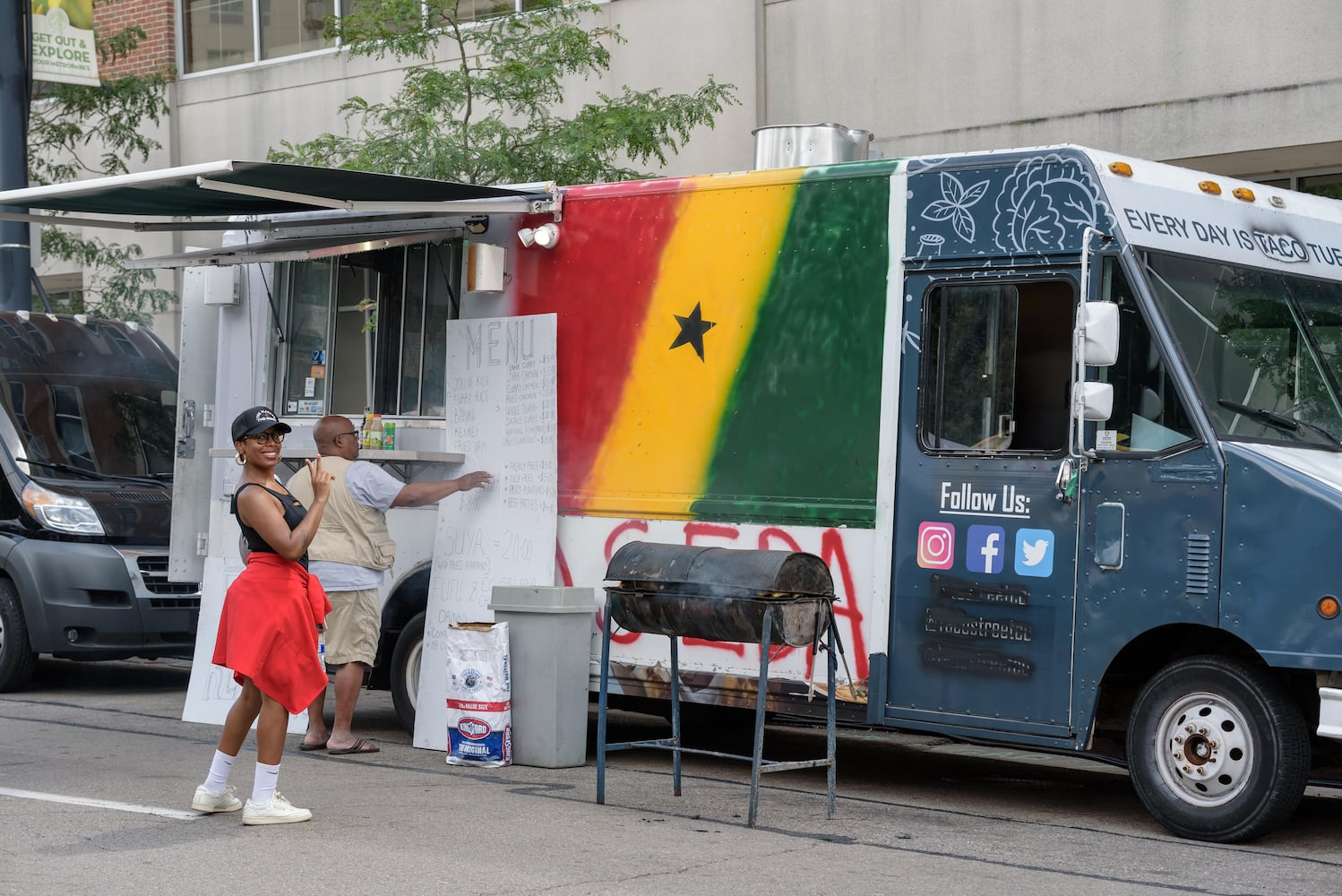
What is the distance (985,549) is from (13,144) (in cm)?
947

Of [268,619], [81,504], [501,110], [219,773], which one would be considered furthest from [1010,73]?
[219,773]

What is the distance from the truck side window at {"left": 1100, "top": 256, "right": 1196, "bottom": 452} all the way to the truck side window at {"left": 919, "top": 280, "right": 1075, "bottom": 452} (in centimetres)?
21

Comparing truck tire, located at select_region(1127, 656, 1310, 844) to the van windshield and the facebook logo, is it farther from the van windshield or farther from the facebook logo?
the van windshield

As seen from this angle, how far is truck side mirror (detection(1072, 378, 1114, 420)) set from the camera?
283 inches

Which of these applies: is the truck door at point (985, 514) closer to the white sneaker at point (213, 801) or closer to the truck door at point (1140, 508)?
the truck door at point (1140, 508)

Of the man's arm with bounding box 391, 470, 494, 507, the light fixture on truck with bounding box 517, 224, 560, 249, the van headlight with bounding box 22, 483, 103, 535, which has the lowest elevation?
the van headlight with bounding box 22, 483, 103, 535

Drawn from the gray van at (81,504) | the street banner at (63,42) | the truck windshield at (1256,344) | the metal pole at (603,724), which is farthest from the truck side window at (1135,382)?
the street banner at (63,42)

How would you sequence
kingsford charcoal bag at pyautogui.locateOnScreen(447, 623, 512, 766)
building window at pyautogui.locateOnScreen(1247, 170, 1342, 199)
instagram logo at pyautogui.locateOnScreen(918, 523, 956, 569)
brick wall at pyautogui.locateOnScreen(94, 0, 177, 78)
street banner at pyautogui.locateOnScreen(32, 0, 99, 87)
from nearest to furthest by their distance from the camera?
instagram logo at pyautogui.locateOnScreen(918, 523, 956, 569), kingsford charcoal bag at pyautogui.locateOnScreen(447, 623, 512, 766), building window at pyautogui.locateOnScreen(1247, 170, 1342, 199), street banner at pyautogui.locateOnScreen(32, 0, 99, 87), brick wall at pyautogui.locateOnScreen(94, 0, 177, 78)

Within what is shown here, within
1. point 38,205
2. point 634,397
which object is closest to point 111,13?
point 38,205

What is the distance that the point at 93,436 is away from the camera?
1302 cm

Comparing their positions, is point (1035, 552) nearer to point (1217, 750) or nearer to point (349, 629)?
point (1217, 750)

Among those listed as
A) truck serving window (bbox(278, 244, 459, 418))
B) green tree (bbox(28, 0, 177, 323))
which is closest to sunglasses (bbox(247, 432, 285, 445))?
truck serving window (bbox(278, 244, 459, 418))

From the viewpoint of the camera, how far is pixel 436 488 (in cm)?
953

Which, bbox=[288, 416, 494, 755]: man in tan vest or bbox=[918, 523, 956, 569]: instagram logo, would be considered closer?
bbox=[918, 523, 956, 569]: instagram logo
